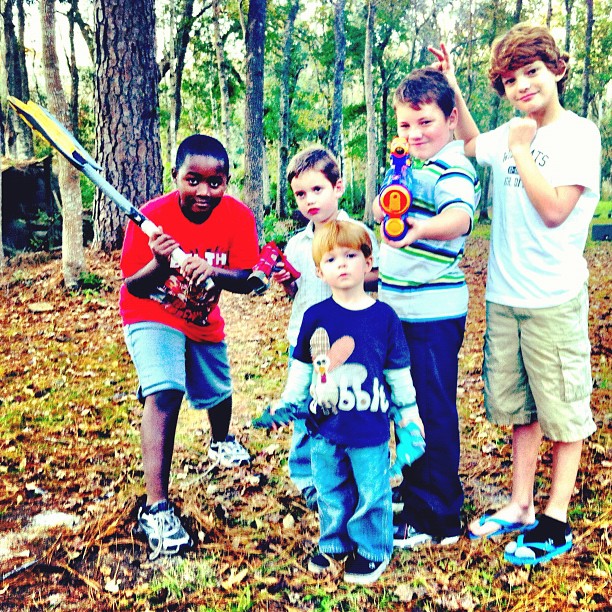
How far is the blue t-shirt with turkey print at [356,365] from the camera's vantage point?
255 cm

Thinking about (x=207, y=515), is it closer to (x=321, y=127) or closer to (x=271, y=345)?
(x=271, y=345)

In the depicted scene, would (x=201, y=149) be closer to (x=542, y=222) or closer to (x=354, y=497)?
(x=542, y=222)

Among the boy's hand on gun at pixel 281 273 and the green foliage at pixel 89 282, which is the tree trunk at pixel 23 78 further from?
the boy's hand on gun at pixel 281 273

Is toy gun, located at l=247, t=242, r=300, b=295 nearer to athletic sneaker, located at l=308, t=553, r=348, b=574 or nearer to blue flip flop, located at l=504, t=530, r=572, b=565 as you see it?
athletic sneaker, located at l=308, t=553, r=348, b=574

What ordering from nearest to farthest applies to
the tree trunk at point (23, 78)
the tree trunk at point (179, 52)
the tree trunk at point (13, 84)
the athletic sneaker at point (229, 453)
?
1. the athletic sneaker at point (229, 453)
2. the tree trunk at point (13, 84)
3. the tree trunk at point (23, 78)
4. the tree trunk at point (179, 52)

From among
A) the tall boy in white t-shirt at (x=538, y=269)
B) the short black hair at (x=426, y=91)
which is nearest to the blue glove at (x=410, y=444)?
the tall boy in white t-shirt at (x=538, y=269)

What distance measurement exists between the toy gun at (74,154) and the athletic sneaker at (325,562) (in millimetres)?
1602

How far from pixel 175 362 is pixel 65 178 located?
565 centimetres

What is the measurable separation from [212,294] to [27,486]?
1764 mm

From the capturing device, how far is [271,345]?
707cm

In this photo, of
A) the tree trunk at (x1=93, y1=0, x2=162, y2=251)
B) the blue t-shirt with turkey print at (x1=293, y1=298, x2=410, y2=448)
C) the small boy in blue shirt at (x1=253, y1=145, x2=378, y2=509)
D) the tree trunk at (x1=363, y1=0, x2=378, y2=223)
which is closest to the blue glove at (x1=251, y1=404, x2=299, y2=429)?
the small boy in blue shirt at (x1=253, y1=145, x2=378, y2=509)

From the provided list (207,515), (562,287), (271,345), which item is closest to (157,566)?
(207,515)

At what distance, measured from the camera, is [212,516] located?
129 inches

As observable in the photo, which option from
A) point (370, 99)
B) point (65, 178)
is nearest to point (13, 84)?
point (370, 99)
